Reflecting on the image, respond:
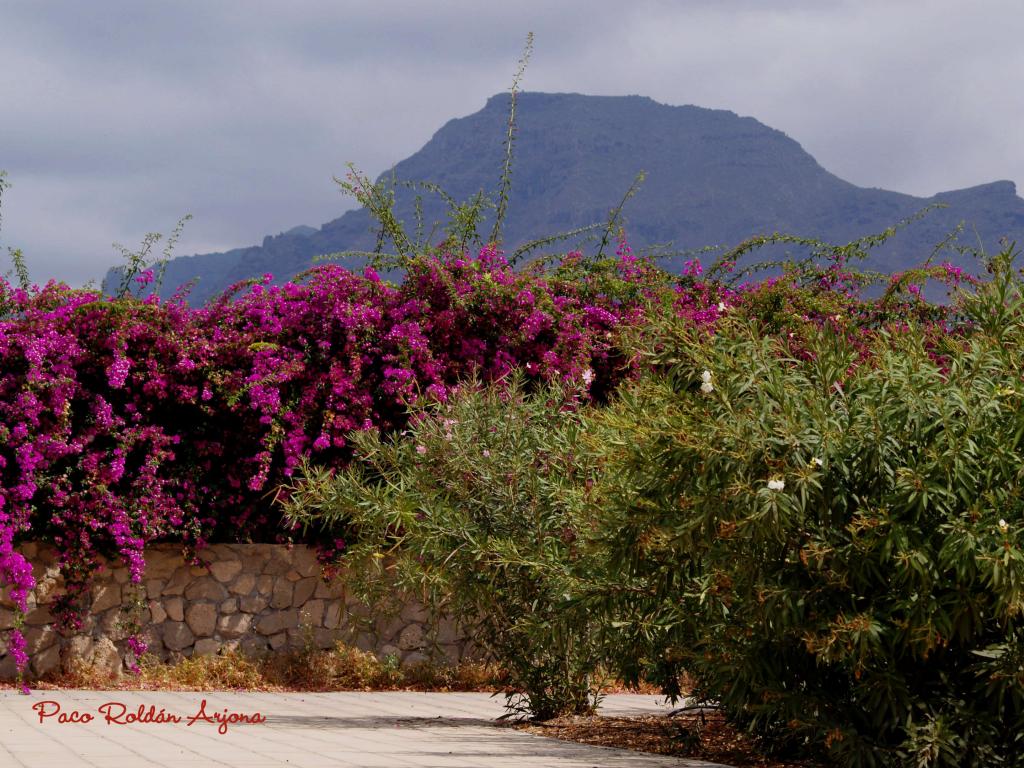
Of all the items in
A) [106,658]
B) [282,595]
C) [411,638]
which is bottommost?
[411,638]

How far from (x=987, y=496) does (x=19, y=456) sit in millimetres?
7647

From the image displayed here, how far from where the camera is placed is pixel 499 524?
7297 millimetres

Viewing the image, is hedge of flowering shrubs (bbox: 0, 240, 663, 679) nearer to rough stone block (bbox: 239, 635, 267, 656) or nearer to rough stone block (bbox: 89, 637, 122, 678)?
rough stone block (bbox: 89, 637, 122, 678)

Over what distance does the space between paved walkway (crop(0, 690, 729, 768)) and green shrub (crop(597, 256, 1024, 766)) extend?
1265 millimetres

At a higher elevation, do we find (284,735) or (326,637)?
(284,735)

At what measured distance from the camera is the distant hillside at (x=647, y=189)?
88438 mm

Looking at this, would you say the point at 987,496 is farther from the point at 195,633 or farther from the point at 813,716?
the point at 195,633

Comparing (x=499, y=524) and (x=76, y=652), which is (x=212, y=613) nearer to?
(x=76, y=652)

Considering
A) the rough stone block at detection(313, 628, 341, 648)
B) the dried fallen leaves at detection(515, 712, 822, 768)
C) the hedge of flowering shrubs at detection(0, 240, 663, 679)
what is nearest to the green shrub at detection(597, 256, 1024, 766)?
the dried fallen leaves at detection(515, 712, 822, 768)

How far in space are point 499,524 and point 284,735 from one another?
6.07ft

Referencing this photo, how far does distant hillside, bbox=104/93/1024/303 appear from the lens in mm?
88438

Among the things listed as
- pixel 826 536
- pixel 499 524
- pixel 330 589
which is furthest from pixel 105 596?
pixel 826 536

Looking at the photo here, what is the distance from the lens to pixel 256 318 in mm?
10727

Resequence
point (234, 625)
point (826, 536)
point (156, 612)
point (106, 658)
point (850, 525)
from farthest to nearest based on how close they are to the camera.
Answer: point (234, 625), point (156, 612), point (106, 658), point (826, 536), point (850, 525)
